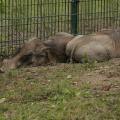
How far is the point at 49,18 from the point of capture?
413 inches

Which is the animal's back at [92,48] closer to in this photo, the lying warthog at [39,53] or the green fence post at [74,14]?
the lying warthog at [39,53]

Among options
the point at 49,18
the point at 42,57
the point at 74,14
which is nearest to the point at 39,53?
the point at 42,57

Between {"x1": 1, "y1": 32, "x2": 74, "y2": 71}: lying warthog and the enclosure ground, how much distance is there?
0.57 metres

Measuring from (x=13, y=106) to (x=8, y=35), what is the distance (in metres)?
4.24

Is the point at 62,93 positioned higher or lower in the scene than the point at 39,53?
lower

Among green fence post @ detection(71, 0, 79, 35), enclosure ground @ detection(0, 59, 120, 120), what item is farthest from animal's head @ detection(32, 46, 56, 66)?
green fence post @ detection(71, 0, 79, 35)

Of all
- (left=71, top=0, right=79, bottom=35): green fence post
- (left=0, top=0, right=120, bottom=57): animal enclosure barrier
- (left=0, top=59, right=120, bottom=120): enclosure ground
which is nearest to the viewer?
(left=0, top=59, right=120, bottom=120): enclosure ground

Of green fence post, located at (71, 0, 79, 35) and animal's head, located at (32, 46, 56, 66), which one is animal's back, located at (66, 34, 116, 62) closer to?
animal's head, located at (32, 46, 56, 66)

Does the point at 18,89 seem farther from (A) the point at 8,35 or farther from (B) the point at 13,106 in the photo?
(A) the point at 8,35

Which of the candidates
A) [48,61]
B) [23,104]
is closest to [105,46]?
[48,61]

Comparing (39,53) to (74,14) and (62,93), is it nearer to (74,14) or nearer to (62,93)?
(74,14)

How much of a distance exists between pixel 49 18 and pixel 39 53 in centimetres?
145

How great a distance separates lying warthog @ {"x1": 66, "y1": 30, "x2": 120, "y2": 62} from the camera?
30.5 ft

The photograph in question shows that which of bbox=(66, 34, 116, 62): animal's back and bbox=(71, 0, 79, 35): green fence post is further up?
bbox=(71, 0, 79, 35): green fence post
